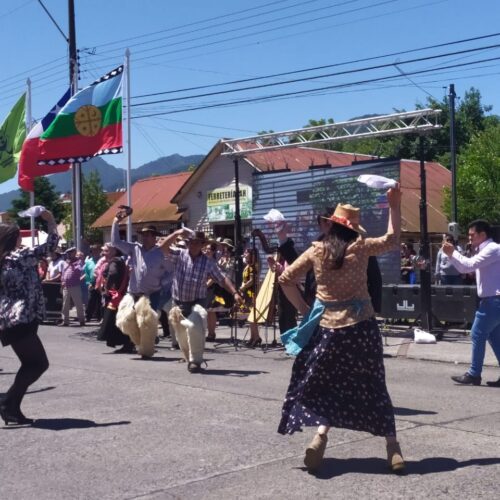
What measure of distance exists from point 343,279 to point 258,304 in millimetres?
7851

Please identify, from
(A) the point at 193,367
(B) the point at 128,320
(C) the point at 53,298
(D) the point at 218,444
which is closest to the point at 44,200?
(C) the point at 53,298

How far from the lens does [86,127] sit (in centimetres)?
2025

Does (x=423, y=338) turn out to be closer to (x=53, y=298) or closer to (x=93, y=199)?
(x=53, y=298)

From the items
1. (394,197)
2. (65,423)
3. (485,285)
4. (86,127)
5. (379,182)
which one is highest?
(86,127)

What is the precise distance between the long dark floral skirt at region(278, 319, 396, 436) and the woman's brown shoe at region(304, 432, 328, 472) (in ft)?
0.37

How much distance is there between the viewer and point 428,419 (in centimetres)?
761

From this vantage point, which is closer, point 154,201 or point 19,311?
point 19,311

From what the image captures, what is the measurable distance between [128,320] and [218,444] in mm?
5643

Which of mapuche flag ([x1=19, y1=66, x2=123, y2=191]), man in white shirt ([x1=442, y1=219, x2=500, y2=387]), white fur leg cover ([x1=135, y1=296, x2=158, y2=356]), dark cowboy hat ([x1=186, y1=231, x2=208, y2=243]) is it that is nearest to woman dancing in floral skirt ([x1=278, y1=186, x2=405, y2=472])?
man in white shirt ([x1=442, y1=219, x2=500, y2=387])

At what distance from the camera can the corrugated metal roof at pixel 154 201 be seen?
37156mm

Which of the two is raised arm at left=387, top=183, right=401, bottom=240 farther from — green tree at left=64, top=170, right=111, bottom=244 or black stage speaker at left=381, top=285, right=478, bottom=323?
green tree at left=64, top=170, right=111, bottom=244

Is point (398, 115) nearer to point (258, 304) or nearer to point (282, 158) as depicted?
point (258, 304)

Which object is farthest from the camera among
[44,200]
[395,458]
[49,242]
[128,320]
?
[44,200]

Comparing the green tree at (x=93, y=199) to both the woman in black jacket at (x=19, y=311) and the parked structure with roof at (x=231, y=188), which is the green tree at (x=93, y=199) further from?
the woman in black jacket at (x=19, y=311)
